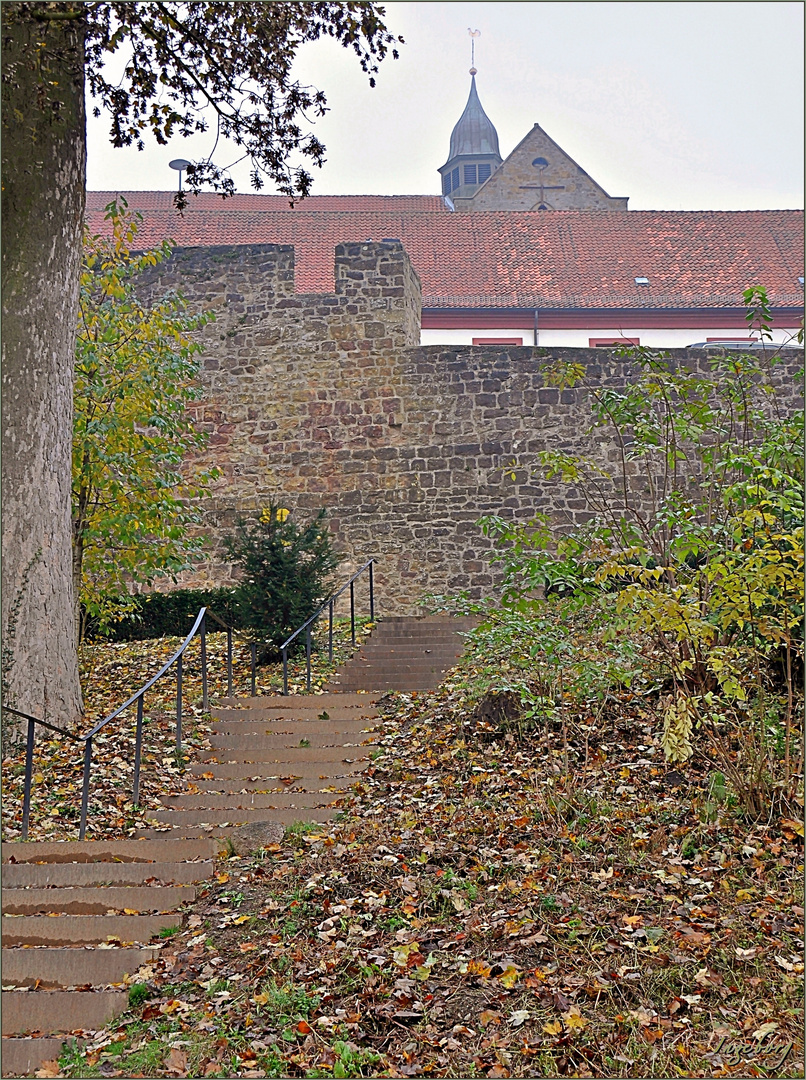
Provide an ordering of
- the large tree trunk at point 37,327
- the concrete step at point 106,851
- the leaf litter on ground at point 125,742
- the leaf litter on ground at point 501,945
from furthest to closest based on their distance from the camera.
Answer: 1. the large tree trunk at point 37,327
2. the leaf litter on ground at point 125,742
3. the concrete step at point 106,851
4. the leaf litter on ground at point 501,945

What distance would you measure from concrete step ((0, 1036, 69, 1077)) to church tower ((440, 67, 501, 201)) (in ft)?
160

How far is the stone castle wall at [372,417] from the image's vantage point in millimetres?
14828

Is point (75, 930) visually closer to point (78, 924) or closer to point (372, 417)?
point (78, 924)

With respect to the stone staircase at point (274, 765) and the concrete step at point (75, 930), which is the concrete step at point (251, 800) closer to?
the stone staircase at point (274, 765)

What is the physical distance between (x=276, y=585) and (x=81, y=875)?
5.39m

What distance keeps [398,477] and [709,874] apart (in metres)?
9.70

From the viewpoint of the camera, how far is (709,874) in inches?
228

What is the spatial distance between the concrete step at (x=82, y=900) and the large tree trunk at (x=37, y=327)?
224 cm

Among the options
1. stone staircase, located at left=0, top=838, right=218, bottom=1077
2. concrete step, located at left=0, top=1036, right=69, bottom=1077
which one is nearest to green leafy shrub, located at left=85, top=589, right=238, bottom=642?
stone staircase, located at left=0, top=838, right=218, bottom=1077

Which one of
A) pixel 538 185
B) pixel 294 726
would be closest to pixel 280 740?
pixel 294 726

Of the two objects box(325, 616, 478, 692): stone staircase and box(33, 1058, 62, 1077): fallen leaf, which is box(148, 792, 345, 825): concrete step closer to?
box(33, 1058, 62, 1077): fallen leaf

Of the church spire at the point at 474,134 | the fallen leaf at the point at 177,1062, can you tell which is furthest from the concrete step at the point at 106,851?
the church spire at the point at 474,134

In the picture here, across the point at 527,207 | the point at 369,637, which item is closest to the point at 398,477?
the point at 369,637

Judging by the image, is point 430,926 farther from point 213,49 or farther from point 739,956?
point 213,49
